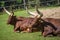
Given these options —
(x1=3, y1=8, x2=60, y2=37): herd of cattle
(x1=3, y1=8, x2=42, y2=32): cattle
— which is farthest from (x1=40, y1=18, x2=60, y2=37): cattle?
(x1=3, y1=8, x2=42, y2=32): cattle

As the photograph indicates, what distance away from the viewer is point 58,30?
979cm

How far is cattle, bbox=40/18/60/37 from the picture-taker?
32.3 feet

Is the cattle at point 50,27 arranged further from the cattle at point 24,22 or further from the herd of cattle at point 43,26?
the cattle at point 24,22

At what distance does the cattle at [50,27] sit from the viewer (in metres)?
9.84

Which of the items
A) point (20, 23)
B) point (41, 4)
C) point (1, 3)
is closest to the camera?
point (20, 23)

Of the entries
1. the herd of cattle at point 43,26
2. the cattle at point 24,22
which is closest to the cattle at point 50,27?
the herd of cattle at point 43,26

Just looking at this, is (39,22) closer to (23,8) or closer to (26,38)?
(26,38)

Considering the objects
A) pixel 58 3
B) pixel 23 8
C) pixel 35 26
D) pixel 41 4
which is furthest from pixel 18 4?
pixel 35 26

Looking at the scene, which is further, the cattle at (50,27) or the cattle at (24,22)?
the cattle at (24,22)

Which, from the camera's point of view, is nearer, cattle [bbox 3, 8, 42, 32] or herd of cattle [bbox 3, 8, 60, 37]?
herd of cattle [bbox 3, 8, 60, 37]

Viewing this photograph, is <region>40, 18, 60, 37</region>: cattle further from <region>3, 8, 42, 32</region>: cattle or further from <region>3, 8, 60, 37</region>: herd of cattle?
<region>3, 8, 42, 32</region>: cattle

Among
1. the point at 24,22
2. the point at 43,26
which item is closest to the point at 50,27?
the point at 43,26

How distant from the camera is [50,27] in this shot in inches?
393

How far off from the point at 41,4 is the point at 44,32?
45.6 ft
